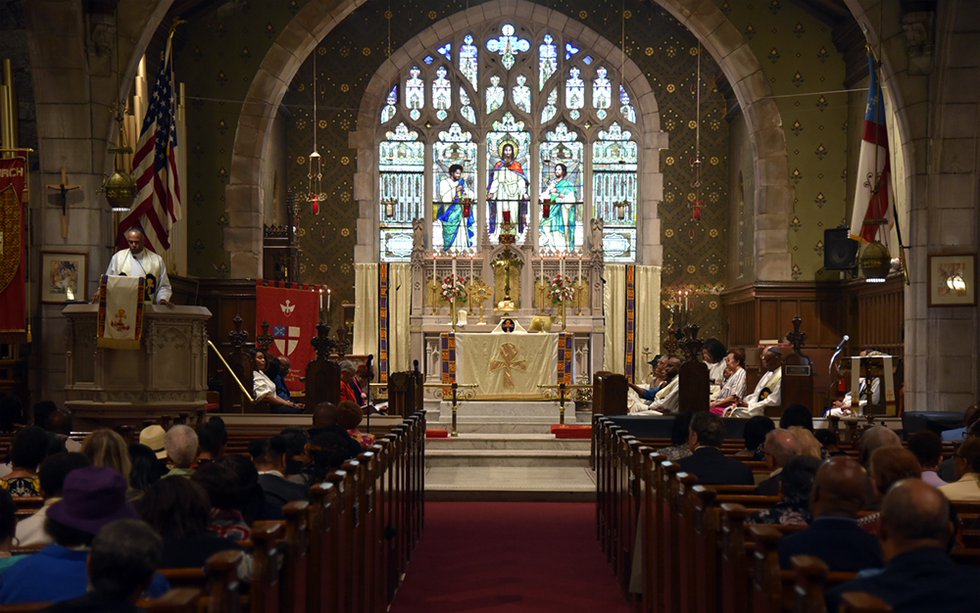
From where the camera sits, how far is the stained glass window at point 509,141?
1995 centimetres

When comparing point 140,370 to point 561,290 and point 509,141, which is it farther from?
point 509,141

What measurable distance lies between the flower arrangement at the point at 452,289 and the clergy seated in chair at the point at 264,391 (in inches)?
208

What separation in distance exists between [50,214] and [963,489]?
9321 mm

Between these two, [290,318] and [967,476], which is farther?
[290,318]

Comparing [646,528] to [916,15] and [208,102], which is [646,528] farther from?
[208,102]

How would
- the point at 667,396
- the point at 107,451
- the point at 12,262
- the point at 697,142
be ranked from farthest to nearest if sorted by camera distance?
1. the point at 697,142
2. the point at 667,396
3. the point at 12,262
4. the point at 107,451

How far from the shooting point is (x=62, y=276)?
12.2m

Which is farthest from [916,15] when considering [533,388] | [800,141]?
[533,388]

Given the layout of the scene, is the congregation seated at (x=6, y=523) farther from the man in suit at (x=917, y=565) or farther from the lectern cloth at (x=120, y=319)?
the lectern cloth at (x=120, y=319)

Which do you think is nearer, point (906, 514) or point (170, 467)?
point (906, 514)

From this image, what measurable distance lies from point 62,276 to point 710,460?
7981 millimetres

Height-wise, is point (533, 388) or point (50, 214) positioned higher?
point (50, 214)

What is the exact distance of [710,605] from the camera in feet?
14.1

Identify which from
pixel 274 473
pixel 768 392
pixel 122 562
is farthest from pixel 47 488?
pixel 768 392
